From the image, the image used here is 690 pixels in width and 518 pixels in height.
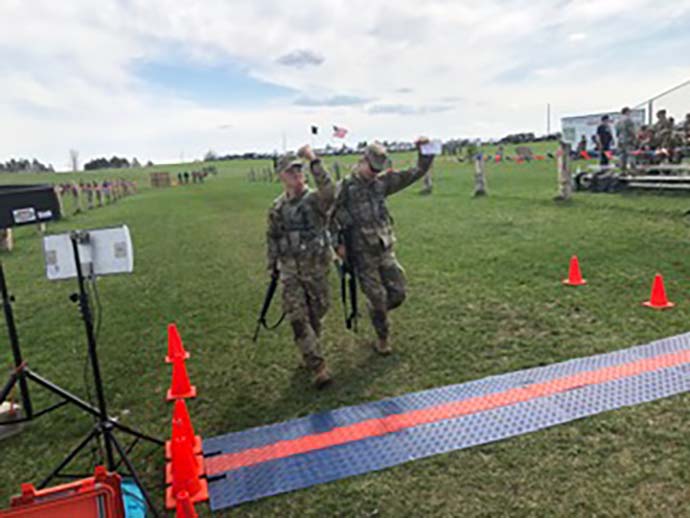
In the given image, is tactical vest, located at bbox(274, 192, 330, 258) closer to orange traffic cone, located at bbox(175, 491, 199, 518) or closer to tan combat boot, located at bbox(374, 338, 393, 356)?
tan combat boot, located at bbox(374, 338, 393, 356)

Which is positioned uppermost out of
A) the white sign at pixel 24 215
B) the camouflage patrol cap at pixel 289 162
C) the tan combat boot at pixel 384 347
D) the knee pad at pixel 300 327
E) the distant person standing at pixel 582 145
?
the distant person standing at pixel 582 145

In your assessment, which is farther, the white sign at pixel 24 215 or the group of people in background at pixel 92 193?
the group of people in background at pixel 92 193

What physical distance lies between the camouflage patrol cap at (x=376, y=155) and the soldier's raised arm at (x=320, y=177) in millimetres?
590

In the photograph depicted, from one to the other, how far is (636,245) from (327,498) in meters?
7.68

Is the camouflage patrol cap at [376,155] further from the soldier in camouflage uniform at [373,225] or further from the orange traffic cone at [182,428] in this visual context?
the orange traffic cone at [182,428]

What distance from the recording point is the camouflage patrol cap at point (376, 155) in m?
5.06

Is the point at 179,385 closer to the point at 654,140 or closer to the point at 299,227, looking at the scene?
the point at 299,227

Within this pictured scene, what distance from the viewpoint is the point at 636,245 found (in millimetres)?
8945

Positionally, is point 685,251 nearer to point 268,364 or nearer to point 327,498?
point 268,364

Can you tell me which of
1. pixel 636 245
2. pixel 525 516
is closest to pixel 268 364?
pixel 525 516

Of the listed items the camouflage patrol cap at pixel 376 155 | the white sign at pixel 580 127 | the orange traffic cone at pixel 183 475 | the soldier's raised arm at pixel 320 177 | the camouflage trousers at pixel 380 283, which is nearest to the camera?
the orange traffic cone at pixel 183 475

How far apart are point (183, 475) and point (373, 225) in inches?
108

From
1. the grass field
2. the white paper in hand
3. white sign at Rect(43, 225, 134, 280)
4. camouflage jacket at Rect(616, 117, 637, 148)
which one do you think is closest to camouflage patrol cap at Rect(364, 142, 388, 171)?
the white paper in hand

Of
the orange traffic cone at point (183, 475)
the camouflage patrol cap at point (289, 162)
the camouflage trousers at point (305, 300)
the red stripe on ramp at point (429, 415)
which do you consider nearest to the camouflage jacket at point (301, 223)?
the camouflage trousers at point (305, 300)
